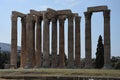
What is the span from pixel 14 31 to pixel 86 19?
60.5ft

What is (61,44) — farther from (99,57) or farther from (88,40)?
(99,57)

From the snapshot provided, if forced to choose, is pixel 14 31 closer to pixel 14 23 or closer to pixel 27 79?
pixel 14 23

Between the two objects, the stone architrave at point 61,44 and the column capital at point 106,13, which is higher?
the column capital at point 106,13

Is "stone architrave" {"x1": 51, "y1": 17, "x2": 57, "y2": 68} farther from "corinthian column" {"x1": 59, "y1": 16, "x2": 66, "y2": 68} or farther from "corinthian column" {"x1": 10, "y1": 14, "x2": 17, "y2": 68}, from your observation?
"corinthian column" {"x1": 10, "y1": 14, "x2": 17, "y2": 68}

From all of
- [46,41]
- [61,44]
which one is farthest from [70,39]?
[46,41]

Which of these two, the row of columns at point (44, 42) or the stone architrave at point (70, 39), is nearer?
the row of columns at point (44, 42)

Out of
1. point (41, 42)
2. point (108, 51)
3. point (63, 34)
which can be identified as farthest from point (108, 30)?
point (41, 42)

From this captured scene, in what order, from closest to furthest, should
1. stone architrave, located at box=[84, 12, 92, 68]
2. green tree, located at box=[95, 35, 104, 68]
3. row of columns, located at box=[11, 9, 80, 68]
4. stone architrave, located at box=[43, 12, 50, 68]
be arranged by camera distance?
stone architrave, located at box=[84, 12, 92, 68]
stone architrave, located at box=[43, 12, 50, 68]
row of columns, located at box=[11, 9, 80, 68]
green tree, located at box=[95, 35, 104, 68]

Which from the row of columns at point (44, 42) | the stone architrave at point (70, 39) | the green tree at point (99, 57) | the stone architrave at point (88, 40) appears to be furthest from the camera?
the green tree at point (99, 57)

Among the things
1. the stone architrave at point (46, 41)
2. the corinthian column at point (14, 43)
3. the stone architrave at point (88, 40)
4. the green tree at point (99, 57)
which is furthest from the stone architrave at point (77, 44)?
the corinthian column at point (14, 43)

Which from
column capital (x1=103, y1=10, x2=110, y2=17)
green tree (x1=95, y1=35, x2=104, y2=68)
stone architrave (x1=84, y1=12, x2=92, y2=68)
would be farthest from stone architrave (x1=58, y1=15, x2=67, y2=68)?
green tree (x1=95, y1=35, x2=104, y2=68)

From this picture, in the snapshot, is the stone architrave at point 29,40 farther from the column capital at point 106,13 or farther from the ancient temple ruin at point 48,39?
the column capital at point 106,13

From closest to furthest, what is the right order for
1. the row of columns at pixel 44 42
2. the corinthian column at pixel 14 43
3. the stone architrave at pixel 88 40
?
1. the stone architrave at pixel 88 40
2. the row of columns at pixel 44 42
3. the corinthian column at pixel 14 43

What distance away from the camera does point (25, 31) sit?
8200 cm
